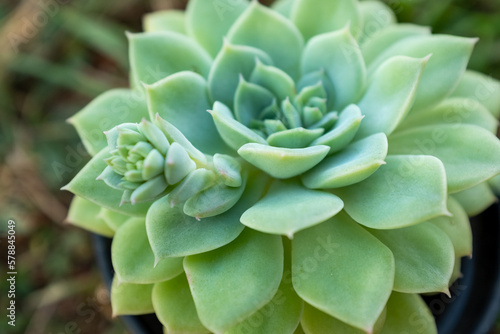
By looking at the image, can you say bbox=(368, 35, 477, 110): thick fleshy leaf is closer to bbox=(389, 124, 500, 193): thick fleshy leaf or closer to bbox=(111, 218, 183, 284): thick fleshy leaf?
bbox=(389, 124, 500, 193): thick fleshy leaf

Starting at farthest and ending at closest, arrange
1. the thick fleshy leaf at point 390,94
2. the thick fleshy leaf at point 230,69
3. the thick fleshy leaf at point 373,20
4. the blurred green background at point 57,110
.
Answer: the blurred green background at point 57,110, the thick fleshy leaf at point 373,20, the thick fleshy leaf at point 230,69, the thick fleshy leaf at point 390,94

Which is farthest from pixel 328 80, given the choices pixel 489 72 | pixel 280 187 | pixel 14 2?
pixel 14 2

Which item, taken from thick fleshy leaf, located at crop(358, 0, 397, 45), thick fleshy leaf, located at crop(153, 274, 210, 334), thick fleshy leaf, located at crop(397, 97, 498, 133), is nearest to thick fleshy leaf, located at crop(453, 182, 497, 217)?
thick fleshy leaf, located at crop(397, 97, 498, 133)

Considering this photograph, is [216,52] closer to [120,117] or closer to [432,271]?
[120,117]

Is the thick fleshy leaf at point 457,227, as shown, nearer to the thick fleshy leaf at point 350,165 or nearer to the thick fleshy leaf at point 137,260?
the thick fleshy leaf at point 350,165

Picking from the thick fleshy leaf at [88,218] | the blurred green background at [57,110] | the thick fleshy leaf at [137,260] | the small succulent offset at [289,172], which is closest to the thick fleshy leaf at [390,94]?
the small succulent offset at [289,172]

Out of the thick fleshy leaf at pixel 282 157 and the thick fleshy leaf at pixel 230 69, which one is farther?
the thick fleshy leaf at pixel 230 69

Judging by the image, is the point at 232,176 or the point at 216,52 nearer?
the point at 232,176
